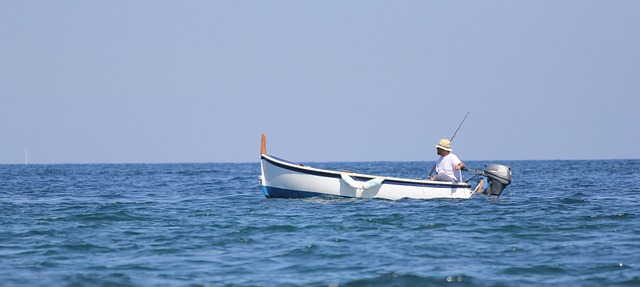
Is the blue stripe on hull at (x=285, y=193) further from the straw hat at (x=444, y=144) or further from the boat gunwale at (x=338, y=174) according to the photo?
the straw hat at (x=444, y=144)

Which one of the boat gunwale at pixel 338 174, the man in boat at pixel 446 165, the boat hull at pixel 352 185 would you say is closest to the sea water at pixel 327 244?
the boat hull at pixel 352 185

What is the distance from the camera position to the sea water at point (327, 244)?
11.2 metres

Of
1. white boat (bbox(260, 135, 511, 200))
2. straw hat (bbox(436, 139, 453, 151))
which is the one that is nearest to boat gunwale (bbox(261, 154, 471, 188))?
white boat (bbox(260, 135, 511, 200))

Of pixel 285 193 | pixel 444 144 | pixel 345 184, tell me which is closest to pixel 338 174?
pixel 345 184

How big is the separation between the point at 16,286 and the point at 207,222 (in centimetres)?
734

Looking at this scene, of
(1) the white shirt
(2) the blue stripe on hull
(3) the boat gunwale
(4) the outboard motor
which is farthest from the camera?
(4) the outboard motor

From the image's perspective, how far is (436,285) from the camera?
10703mm

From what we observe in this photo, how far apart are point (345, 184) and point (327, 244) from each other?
27.7 feet

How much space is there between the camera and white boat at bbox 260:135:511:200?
73.7 feet

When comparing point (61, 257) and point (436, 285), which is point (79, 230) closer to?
point (61, 257)

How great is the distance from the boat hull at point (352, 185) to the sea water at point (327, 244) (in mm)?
566

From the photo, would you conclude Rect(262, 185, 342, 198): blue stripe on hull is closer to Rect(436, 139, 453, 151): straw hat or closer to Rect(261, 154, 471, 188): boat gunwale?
Rect(261, 154, 471, 188): boat gunwale

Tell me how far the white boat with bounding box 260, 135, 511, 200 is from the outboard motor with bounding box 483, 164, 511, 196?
102 centimetres

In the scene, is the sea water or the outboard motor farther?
the outboard motor
